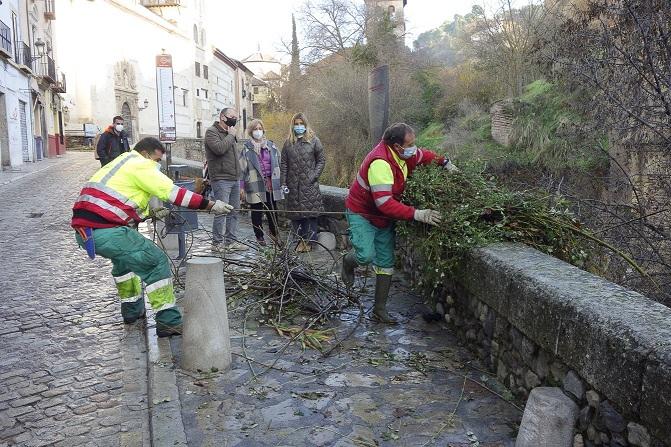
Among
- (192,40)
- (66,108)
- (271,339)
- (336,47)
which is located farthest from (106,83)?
(271,339)

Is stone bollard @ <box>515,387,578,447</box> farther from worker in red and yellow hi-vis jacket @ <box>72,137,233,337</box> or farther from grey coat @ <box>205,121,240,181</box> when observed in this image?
grey coat @ <box>205,121,240,181</box>

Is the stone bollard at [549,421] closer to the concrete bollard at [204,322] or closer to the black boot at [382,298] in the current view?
the concrete bollard at [204,322]

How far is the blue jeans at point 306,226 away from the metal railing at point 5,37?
69.0 ft

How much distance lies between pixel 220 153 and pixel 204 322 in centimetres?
363

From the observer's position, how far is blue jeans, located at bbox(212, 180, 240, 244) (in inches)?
294

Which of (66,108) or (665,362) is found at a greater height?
(66,108)

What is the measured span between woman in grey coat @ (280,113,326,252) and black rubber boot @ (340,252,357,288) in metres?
1.63

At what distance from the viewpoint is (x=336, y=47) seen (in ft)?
112

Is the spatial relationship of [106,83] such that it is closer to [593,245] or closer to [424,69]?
[424,69]

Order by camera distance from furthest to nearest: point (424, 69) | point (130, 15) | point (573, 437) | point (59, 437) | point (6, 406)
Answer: point (130, 15) < point (424, 69) < point (6, 406) < point (59, 437) < point (573, 437)

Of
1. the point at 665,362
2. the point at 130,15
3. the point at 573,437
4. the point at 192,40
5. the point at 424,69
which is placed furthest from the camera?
the point at 192,40

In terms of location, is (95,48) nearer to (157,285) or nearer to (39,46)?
(39,46)

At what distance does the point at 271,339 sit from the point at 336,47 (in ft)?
103

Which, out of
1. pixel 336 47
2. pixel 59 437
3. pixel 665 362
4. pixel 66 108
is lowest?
pixel 59 437
